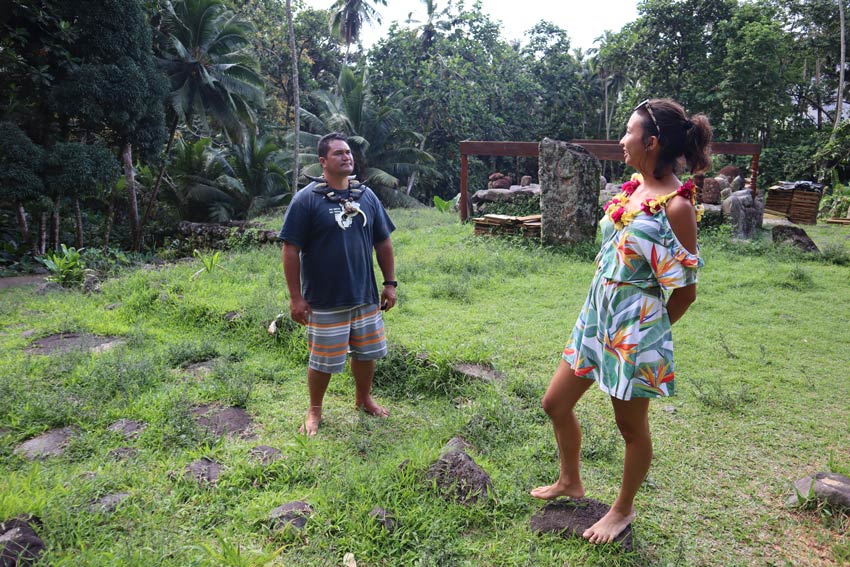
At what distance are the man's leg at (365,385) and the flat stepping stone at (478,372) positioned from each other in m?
0.70

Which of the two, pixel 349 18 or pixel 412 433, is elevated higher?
pixel 349 18

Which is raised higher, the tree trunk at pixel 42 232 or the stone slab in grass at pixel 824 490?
the tree trunk at pixel 42 232

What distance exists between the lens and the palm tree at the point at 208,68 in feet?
51.5

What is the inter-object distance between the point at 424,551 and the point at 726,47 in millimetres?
24555

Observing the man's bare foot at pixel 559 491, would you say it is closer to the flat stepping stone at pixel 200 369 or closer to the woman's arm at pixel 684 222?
the woman's arm at pixel 684 222

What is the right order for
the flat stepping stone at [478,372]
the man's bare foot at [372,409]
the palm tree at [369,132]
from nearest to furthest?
the man's bare foot at [372,409] < the flat stepping stone at [478,372] < the palm tree at [369,132]

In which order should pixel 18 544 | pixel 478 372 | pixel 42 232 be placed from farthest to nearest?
1. pixel 42 232
2. pixel 478 372
3. pixel 18 544

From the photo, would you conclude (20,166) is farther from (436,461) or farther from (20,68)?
(436,461)

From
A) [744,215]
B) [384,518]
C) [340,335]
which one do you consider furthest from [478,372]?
[744,215]

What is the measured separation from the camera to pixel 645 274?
224 cm

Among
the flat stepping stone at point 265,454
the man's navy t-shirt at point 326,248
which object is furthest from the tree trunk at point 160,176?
the flat stepping stone at point 265,454

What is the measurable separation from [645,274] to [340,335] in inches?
74.3

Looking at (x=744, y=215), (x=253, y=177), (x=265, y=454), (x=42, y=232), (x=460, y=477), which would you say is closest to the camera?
(x=460, y=477)

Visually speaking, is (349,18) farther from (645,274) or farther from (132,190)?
(645,274)
